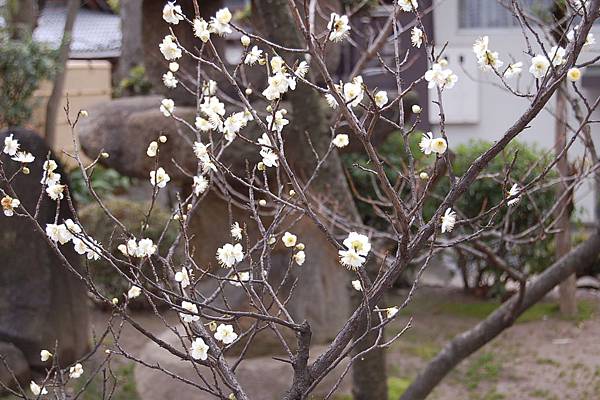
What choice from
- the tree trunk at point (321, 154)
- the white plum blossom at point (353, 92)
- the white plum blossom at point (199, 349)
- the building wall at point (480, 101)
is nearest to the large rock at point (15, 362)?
the tree trunk at point (321, 154)

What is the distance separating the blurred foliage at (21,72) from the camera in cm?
1072

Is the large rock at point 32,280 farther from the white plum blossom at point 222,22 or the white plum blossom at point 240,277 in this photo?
the white plum blossom at point 222,22

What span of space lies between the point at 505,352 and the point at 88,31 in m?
16.4

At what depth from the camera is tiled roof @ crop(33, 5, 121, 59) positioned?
66.7 feet

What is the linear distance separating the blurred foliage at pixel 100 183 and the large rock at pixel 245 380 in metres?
5.58

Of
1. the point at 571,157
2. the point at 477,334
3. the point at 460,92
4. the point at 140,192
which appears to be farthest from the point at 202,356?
the point at 140,192

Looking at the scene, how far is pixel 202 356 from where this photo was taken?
228 cm

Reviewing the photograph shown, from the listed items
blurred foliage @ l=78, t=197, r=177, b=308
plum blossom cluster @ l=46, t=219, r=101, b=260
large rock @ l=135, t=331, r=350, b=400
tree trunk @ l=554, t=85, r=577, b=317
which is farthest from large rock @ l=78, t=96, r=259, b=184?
plum blossom cluster @ l=46, t=219, r=101, b=260

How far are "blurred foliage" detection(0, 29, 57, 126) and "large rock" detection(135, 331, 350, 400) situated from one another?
211 inches

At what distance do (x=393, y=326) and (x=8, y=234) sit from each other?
3.13 metres

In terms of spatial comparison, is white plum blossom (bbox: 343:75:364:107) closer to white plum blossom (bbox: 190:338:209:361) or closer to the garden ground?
white plum blossom (bbox: 190:338:209:361)

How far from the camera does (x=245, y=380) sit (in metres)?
6.07

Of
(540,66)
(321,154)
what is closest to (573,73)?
(540,66)

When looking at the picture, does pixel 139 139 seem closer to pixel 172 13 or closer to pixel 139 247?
pixel 139 247
